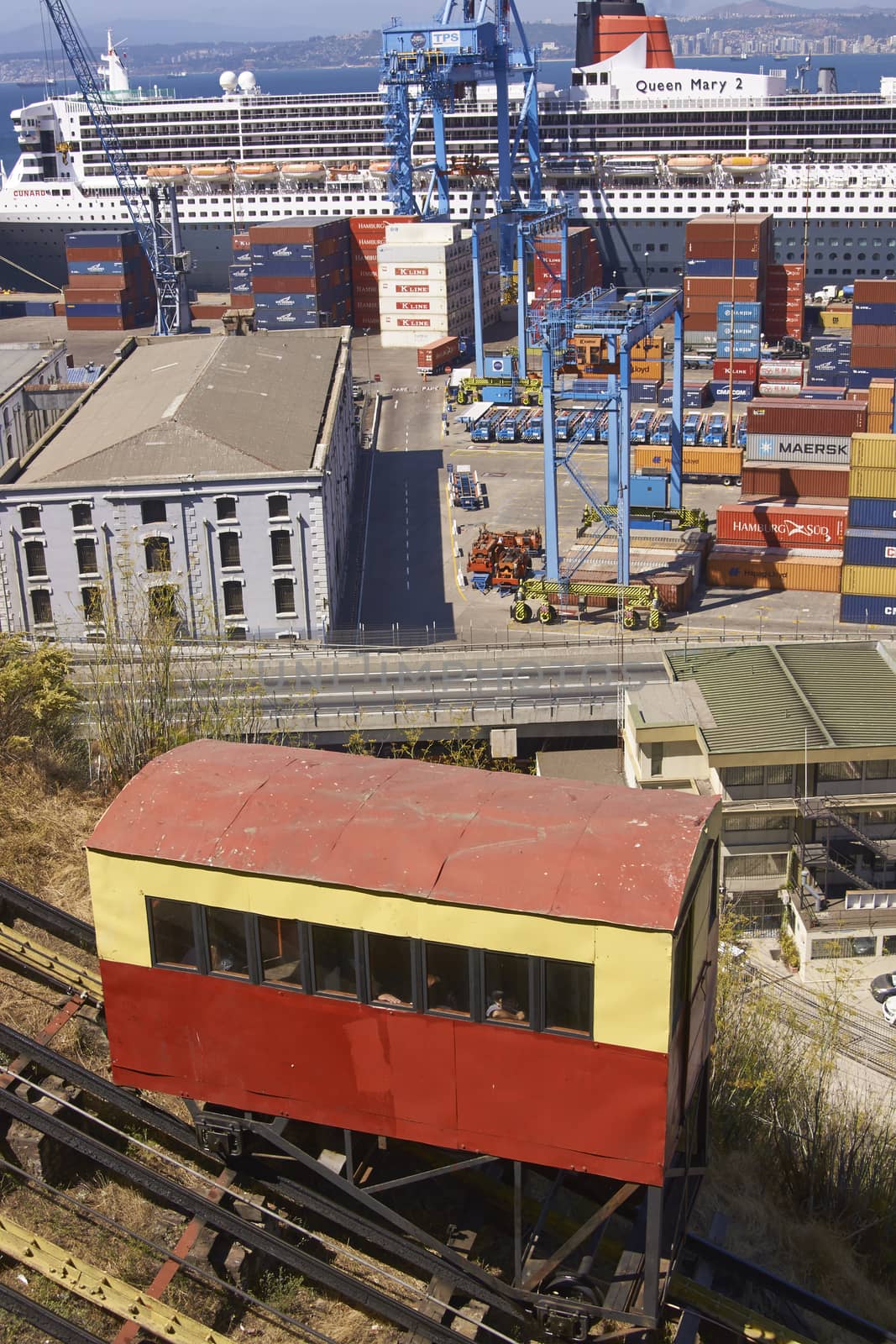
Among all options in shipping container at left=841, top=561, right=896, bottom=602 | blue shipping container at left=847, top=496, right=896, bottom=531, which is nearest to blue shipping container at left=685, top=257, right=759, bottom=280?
blue shipping container at left=847, top=496, right=896, bottom=531

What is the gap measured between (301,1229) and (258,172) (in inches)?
4452

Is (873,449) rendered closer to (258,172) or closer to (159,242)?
(159,242)

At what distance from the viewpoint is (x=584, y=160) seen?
108 metres

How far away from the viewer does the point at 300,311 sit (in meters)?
95.7

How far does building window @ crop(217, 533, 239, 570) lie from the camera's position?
41688 mm

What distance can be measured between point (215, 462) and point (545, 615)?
12323 mm

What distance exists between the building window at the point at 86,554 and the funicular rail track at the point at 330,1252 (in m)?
29.0

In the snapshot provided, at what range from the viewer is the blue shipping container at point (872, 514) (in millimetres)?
45125

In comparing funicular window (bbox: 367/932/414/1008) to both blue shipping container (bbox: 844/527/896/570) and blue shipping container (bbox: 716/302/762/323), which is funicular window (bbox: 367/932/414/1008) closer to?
blue shipping container (bbox: 844/527/896/570)

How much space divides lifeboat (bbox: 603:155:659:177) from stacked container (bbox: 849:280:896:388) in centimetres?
4103

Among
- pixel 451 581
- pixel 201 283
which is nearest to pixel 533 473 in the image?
pixel 451 581

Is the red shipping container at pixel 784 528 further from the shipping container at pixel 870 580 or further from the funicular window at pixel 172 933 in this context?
the funicular window at pixel 172 933

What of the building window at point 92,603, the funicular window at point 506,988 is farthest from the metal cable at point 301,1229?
Answer: the building window at point 92,603

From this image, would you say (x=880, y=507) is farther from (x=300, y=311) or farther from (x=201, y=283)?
(x=201, y=283)
